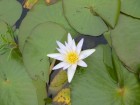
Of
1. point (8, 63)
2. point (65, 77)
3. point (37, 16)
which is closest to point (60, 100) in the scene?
point (65, 77)

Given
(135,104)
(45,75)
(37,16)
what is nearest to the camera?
(135,104)

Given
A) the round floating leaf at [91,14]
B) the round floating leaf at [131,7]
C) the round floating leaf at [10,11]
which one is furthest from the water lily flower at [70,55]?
the round floating leaf at [10,11]

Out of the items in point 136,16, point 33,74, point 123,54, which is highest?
point 136,16

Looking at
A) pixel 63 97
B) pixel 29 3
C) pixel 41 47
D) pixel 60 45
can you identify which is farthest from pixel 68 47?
pixel 29 3

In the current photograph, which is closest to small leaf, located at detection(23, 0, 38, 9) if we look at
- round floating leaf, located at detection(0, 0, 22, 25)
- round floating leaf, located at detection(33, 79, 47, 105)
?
round floating leaf, located at detection(0, 0, 22, 25)

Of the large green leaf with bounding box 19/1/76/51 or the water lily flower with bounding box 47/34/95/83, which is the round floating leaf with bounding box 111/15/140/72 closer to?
the water lily flower with bounding box 47/34/95/83

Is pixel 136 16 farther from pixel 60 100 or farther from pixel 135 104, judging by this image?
pixel 60 100

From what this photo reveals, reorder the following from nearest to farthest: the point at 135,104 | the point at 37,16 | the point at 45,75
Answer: the point at 135,104
the point at 45,75
the point at 37,16

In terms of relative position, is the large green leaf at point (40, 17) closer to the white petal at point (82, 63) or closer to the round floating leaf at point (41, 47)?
the round floating leaf at point (41, 47)
